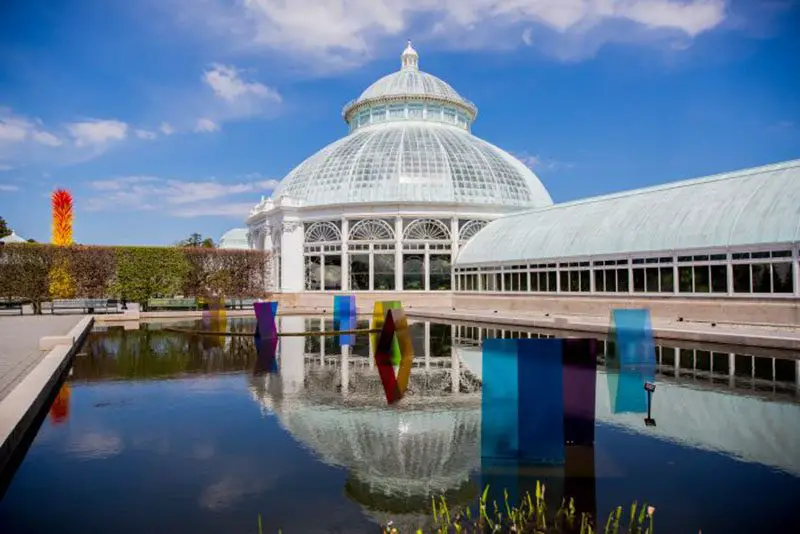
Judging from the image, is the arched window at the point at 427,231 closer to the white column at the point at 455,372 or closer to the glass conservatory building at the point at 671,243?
the glass conservatory building at the point at 671,243

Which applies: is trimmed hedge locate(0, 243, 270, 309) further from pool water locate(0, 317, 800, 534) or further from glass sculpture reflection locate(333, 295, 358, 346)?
pool water locate(0, 317, 800, 534)

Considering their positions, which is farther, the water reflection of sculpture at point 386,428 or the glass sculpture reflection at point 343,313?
the glass sculpture reflection at point 343,313

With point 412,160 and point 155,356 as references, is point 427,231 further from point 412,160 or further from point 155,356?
point 155,356

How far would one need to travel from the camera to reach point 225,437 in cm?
1062

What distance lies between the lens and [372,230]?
169 ft

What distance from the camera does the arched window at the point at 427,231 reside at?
51.3 meters

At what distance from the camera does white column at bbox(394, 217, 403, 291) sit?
50.9 meters

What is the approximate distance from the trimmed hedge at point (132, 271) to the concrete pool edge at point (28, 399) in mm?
27043

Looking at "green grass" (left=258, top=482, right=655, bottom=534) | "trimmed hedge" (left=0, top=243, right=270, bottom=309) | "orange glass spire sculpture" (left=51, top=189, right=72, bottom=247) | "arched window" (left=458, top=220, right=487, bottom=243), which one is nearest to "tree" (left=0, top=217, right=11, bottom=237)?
"orange glass spire sculpture" (left=51, top=189, right=72, bottom=247)

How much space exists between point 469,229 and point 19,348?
123ft

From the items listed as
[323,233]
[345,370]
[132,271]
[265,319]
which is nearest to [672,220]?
[265,319]

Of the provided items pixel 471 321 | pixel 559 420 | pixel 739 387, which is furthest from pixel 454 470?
pixel 471 321

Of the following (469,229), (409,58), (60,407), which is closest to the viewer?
(60,407)

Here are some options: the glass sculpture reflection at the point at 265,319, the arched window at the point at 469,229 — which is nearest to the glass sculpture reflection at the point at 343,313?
the glass sculpture reflection at the point at 265,319
